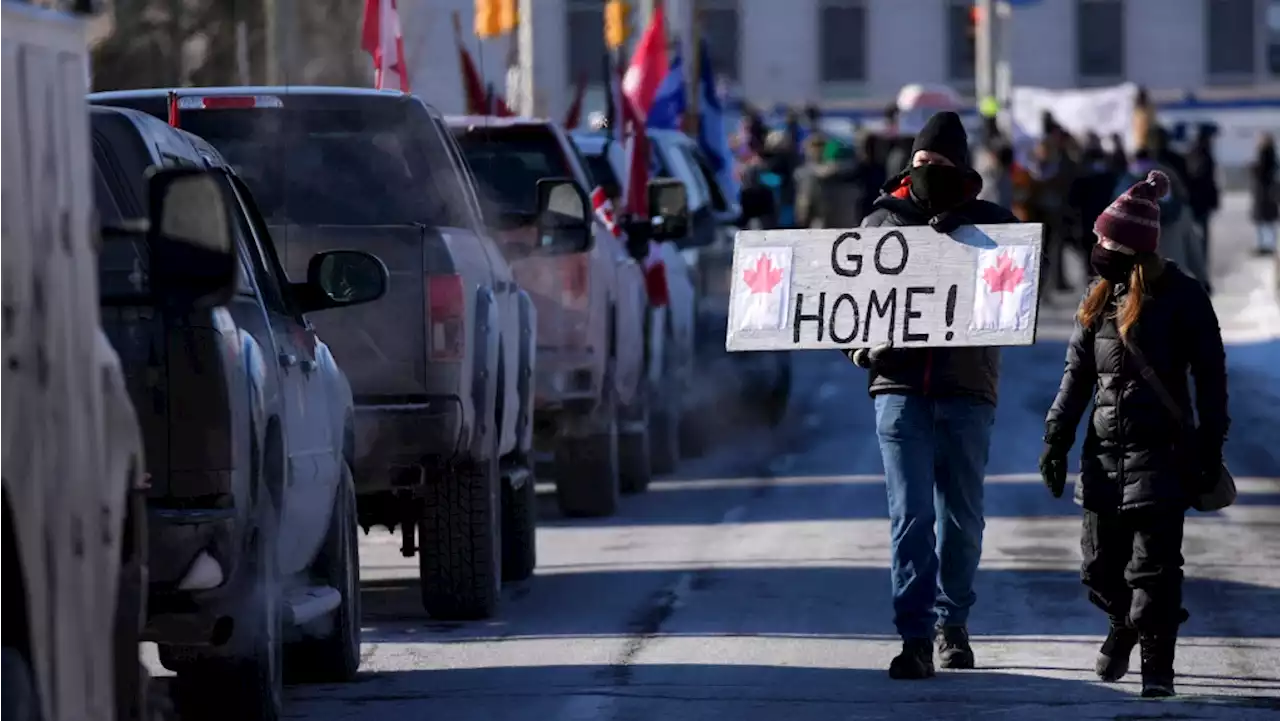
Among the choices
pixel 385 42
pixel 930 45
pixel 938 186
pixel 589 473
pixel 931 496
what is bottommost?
pixel 589 473

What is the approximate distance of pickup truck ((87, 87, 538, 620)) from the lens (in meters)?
11.4

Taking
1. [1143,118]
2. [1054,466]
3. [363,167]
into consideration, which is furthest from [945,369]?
[1143,118]

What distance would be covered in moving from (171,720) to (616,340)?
→ 9160mm

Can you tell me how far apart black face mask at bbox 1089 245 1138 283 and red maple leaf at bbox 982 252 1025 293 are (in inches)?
20.0

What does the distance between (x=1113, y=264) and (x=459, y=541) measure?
3.01 m

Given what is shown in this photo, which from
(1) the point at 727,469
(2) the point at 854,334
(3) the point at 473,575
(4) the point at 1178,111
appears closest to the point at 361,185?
(3) the point at 473,575

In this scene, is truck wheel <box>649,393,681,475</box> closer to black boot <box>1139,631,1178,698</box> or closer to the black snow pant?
the black snow pant

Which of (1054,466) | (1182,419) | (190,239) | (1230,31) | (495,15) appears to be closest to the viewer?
(190,239)

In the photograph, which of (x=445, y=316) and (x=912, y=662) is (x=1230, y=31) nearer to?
(x=445, y=316)

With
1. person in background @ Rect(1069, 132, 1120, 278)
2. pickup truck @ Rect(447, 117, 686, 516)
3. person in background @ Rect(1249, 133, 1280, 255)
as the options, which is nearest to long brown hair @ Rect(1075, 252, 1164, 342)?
pickup truck @ Rect(447, 117, 686, 516)

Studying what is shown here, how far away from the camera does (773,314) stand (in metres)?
10.6

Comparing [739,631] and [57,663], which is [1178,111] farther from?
[57,663]

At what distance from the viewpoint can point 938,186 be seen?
10.4 m

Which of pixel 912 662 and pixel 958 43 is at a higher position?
pixel 958 43
